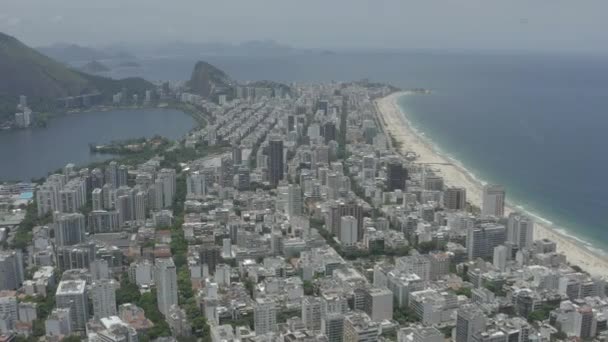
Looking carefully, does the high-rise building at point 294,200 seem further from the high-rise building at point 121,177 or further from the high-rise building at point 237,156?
the high-rise building at point 237,156

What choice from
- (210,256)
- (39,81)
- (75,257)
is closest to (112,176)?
(75,257)

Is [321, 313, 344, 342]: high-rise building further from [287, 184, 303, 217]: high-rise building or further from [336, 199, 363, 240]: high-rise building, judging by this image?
[287, 184, 303, 217]: high-rise building

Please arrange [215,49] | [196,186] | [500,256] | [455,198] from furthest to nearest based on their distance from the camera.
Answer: [215,49] → [196,186] → [455,198] → [500,256]

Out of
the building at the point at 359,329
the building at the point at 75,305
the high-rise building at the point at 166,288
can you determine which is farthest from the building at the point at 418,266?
the building at the point at 75,305

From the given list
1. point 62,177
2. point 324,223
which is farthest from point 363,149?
point 62,177

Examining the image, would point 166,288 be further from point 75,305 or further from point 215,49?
point 215,49

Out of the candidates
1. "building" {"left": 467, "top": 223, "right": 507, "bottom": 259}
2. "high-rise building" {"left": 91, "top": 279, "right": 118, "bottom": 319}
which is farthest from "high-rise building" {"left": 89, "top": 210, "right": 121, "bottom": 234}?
"building" {"left": 467, "top": 223, "right": 507, "bottom": 259}

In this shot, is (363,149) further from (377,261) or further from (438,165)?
(377,261)
